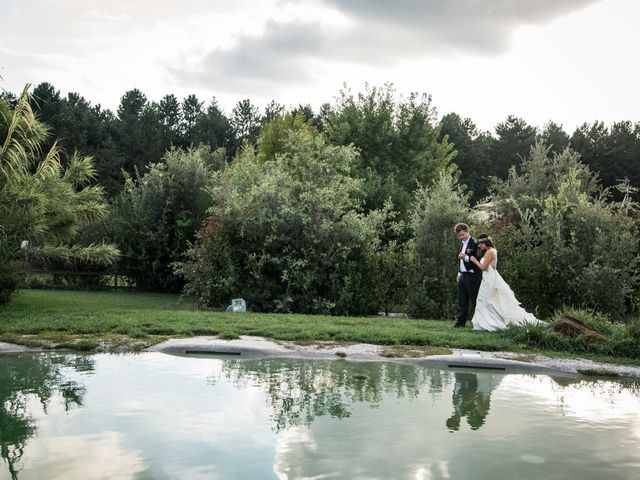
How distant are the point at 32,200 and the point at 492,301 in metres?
10.4

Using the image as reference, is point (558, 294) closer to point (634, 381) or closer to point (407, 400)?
point (634, 381)

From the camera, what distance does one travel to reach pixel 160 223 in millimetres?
23766

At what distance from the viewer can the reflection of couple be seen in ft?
20.9

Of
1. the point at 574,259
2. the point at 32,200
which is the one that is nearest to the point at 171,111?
the point at 32,200

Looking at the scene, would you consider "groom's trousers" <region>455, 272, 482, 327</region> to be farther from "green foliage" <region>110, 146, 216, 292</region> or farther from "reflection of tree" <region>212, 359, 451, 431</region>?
"green foliage" <region>110, 146, 216, 292</region>

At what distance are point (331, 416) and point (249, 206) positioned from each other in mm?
10026

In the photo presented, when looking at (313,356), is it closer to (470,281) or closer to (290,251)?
(470,281)

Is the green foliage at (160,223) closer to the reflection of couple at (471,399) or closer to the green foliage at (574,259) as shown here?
the green foliage at (574,259)

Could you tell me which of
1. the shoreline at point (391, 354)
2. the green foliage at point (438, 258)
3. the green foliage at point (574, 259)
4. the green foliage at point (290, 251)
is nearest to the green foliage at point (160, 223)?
the green foliage at point (290, 251)

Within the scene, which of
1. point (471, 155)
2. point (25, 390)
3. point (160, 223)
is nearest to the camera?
point (25, 390)

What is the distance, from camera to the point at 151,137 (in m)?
57.6

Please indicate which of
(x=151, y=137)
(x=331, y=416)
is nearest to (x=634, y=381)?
(x=331, y=416)

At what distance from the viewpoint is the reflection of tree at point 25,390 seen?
5289 mm

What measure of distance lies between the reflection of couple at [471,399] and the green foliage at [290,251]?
22.8 ft
